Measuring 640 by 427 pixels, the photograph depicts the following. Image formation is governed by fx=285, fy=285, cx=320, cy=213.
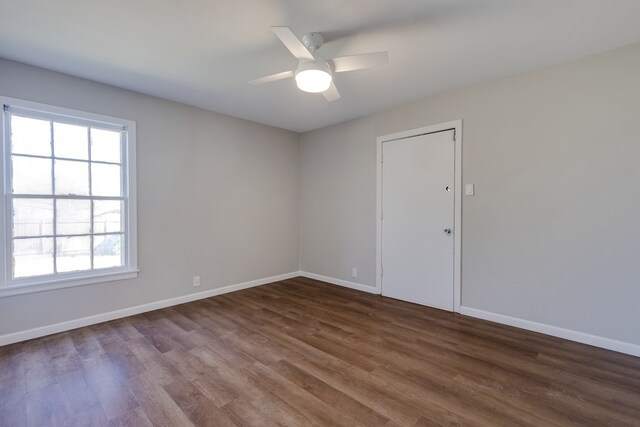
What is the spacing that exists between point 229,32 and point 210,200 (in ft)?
7.51

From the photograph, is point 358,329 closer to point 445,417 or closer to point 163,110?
point 445,417

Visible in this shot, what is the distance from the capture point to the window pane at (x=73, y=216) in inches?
112

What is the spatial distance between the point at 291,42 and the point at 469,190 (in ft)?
8.01

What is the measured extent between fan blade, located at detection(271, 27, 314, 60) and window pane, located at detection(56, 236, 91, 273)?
2865mm

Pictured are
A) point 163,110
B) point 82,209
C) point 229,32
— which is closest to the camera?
point 229,32

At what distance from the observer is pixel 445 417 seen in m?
1.66

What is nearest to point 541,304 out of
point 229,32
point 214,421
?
point 214,421

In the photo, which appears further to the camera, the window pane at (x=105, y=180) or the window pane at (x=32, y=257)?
the window pane at (x=105, y=180)

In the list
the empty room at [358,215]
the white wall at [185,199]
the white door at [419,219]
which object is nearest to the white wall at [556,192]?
the empty room at [358,215]

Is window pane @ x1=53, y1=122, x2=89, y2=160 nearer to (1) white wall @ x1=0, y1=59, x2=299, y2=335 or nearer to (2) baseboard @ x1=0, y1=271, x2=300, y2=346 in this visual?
(1) white wall @ x1=0, y1=59, x2=299, y2=335

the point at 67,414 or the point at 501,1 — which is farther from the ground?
the point at 501,1

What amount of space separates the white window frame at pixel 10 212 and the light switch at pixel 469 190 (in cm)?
377

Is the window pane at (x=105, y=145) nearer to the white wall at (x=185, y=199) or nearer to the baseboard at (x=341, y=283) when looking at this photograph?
the white wall at (x=185, y=199)

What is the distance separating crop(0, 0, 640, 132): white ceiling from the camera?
6.25ft
